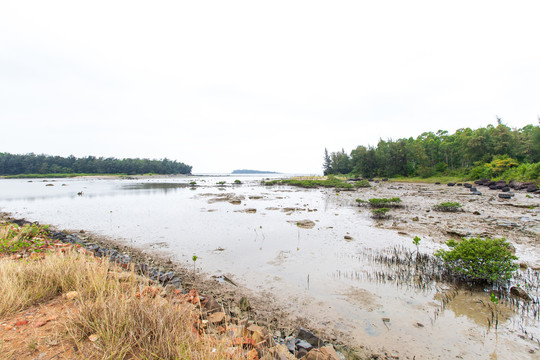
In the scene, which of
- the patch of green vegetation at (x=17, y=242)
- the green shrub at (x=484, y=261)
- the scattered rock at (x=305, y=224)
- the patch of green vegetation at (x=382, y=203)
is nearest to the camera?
the green shrub at (x=484, y=261)

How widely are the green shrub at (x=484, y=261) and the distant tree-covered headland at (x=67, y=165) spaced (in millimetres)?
167572

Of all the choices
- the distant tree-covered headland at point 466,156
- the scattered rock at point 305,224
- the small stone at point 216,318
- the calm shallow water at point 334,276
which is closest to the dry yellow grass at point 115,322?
the small stone at point 216,318

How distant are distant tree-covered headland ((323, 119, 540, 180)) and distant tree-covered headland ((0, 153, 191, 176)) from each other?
134m

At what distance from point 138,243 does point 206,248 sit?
11.8ft

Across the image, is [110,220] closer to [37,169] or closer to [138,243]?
[138,243]

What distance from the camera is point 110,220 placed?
628 inches

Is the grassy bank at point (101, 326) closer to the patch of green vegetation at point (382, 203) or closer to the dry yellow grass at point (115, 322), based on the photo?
the dry yellow grass at point (115, 322)

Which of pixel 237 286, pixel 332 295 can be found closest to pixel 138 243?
pixel 237 286

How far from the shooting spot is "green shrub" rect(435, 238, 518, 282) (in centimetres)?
566

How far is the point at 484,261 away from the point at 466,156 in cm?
6814

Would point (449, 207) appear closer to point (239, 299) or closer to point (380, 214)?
point (380, 214)

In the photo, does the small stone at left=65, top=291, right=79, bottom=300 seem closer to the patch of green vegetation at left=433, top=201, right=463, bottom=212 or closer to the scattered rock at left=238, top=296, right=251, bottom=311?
the scattered rock at left=238, top=296, right=251, bottom=311

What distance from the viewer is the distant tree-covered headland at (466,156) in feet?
141

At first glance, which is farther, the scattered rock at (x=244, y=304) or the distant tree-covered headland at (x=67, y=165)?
the distant tree-covered headland at (x=67, y=165)
